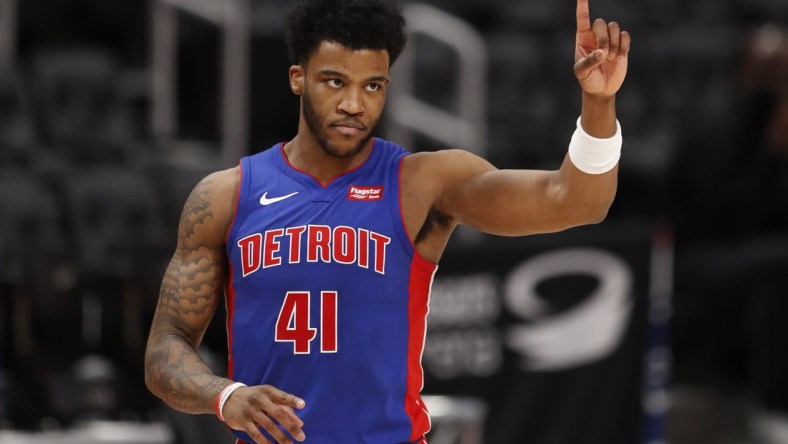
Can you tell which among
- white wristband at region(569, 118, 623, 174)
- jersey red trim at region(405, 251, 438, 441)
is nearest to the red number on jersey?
jersey red trim at region(405, 251, 438, 441)

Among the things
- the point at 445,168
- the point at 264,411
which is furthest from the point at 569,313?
the point at 264,411

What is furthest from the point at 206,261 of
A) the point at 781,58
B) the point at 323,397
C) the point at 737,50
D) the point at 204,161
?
the point at 737,50

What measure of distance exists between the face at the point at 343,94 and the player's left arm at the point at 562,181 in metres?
0.30

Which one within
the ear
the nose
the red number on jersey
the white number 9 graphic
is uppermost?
the ear

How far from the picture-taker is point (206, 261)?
15.2ft

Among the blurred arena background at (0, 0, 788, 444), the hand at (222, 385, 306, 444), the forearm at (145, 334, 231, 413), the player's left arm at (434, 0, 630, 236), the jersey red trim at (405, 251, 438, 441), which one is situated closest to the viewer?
Answer: the hand at (222, 385, 306, 444)

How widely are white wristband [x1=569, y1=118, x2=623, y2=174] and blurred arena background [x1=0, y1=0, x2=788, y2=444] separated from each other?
138 inches

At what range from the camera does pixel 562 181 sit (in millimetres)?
4246

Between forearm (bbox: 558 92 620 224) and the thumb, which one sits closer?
the thumb

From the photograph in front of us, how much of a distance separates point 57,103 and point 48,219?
114 cm

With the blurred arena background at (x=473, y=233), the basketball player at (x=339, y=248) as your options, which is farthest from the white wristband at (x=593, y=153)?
the blurred arena background at (x=473, y=233)

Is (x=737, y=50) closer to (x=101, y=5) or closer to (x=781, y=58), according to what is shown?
(x=781, y=58)

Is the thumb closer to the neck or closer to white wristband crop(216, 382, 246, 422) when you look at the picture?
the neck

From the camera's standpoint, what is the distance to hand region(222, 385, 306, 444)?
3.95m
